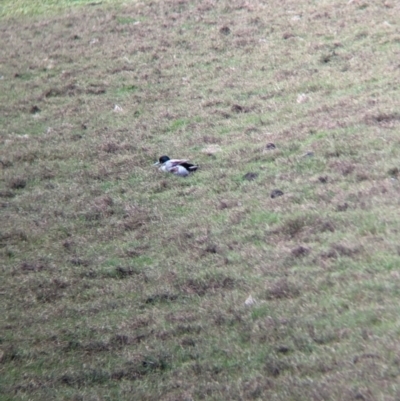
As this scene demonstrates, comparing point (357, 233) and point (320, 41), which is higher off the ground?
point (357, 233)

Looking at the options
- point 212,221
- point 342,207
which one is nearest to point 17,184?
point 212,221

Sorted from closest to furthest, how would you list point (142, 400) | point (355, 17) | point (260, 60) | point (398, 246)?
point (142, 400), point (398, 246), point (260, 60), point (355, 17)

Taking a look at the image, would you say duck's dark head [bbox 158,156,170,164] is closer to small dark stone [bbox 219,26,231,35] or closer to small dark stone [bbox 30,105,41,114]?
small dark stone [bbox 30,105,41,114]

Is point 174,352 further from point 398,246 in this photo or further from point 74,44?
point 74,44

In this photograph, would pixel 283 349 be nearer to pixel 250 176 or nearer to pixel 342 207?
pixel 342 207

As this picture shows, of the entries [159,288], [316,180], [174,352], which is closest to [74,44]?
[316,180]

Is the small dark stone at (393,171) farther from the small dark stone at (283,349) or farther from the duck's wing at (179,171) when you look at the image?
the small dark stone at (283,349)

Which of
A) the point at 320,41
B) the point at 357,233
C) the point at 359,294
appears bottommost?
the point at 320,41
